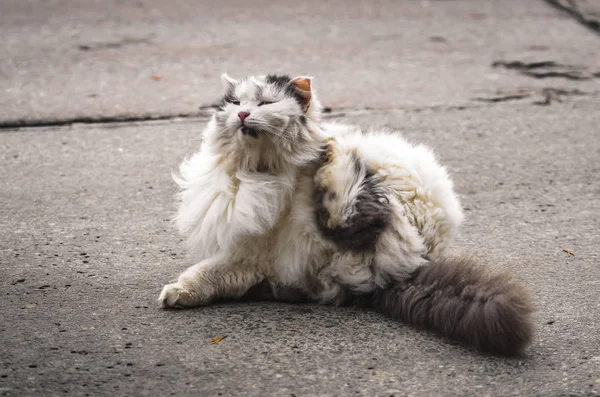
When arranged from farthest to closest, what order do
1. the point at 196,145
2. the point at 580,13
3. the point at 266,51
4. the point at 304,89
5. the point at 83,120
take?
the point at 580,13, the point at 266,51, the point at 83,120, the point at 196,145, the point at 304,89

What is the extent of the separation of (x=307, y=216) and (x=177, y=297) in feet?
1.99

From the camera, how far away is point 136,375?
2.87m

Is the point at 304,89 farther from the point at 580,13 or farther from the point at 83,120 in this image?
the point at 580,13

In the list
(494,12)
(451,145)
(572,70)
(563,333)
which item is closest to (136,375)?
(563,333)

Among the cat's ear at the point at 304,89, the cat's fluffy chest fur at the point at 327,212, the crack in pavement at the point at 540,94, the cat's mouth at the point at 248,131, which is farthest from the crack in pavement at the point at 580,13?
the cat's mouth at the point at 248,131

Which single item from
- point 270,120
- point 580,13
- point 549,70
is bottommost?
point 549,70

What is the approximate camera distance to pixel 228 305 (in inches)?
133

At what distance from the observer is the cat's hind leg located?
331 centimetres

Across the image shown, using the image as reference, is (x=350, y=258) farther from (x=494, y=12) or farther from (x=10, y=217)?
(x=494, y=12)

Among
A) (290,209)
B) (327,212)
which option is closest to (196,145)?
(290,209)

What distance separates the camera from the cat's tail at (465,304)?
2.94 metres

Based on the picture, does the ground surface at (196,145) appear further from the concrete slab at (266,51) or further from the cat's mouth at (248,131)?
the cat's mouth at (248,131)

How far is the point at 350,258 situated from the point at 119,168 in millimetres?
2162

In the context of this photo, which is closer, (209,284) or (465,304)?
(465,304)
